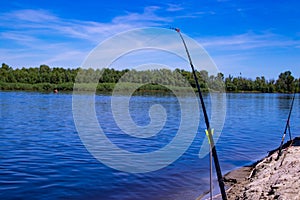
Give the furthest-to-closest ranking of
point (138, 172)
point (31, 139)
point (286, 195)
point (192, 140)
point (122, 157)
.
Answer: point (192, 140) → point (31, 139) → point (122, 157) → point (138, 172) → point (286, 195)

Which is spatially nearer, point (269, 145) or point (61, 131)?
point (269, 145)

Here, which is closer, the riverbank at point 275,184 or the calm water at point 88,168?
the riverbank at point 275,184

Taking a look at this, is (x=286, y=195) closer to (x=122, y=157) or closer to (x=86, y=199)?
(x=86, y=199)

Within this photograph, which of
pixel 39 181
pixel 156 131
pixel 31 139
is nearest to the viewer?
pixel 39 181

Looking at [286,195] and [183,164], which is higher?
[286,195]

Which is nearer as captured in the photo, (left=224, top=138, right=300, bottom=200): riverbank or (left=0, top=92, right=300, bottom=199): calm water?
(left=224, top=138, right=300, bottom=200): riverbank

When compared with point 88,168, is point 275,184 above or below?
above

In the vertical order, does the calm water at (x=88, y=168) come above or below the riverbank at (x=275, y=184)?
below

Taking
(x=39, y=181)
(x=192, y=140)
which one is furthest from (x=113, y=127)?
(x=39, y=181)

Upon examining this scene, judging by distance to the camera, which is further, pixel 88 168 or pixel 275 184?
pixel 88 168

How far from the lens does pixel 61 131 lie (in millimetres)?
22750

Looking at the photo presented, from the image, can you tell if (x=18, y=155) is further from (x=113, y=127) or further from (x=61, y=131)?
(x=113, y=127)

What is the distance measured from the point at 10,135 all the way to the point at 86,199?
12.6m

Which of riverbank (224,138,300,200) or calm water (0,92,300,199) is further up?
riverbank (224,138,300,200)
